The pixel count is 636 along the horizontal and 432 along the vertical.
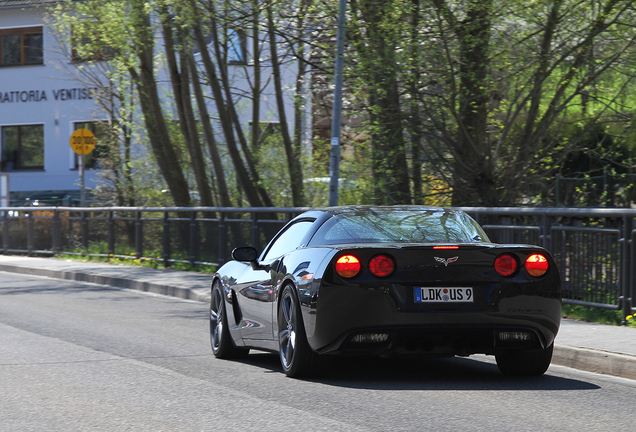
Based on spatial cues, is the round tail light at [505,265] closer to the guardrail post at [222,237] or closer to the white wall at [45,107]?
the guardrail post at [222,237]

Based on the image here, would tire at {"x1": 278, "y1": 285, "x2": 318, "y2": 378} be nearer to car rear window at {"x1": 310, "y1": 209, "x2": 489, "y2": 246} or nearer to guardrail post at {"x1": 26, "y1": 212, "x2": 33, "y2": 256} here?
car rear window at {"x1": 310, "y1": 209, "x2": 489, "y2": 246}

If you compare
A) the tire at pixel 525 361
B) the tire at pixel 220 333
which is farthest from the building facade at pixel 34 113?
the tire at pixel 525 361

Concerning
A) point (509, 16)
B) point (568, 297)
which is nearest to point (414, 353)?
point (568, 297)

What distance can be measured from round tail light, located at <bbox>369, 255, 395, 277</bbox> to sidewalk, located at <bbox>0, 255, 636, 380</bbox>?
2188 millimetres

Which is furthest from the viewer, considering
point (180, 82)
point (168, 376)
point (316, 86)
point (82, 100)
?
point (82, 100)

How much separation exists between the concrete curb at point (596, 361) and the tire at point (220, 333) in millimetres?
2718

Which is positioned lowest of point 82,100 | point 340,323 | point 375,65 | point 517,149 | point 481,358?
point 481,358

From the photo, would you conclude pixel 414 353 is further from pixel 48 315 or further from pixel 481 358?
pixel 48 315

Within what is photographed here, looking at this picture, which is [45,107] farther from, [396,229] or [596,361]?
[596,361]

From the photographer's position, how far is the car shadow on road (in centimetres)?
684

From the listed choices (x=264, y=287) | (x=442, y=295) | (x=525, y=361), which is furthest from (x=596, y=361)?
(x=264, y=287)

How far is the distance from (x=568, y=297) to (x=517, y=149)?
16.8 ft

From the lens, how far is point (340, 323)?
661cm

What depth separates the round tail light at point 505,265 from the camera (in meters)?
6.77
